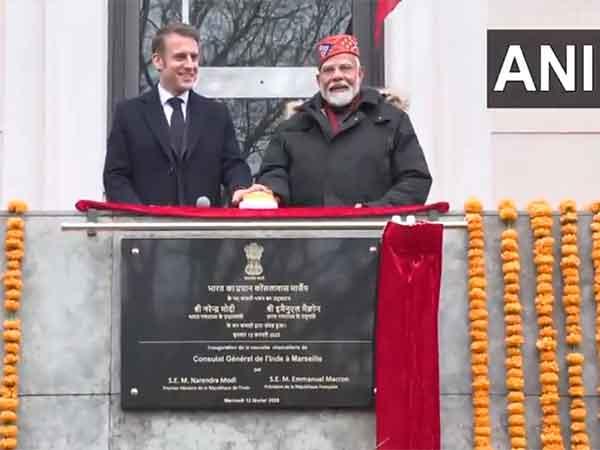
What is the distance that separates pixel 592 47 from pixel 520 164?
0.82 metres

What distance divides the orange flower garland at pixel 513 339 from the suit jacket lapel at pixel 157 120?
1574mm

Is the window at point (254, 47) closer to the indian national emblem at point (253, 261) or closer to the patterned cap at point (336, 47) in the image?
the patterned cap at point (336, 47)

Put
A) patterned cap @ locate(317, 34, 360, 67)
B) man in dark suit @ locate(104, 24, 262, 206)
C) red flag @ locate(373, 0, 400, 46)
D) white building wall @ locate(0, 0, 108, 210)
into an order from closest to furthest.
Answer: patterned cap @ locate(317, 34, 360, 67)
man in dark suit @ locate(104, 24, 262, 206)
red flag @ locate(373, 0, 400, 46)
white building wall @ locate(0, 0, 108, 210)

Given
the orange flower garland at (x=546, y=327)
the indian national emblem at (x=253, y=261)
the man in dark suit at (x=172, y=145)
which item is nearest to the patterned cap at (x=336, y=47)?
the man in dark suit at (x=172, y=145)

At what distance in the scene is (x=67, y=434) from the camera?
7652 millimetres

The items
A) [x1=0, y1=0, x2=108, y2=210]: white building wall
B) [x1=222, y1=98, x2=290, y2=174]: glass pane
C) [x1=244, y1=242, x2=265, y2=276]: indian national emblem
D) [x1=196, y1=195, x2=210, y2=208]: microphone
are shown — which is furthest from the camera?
[x1=222, y1=98, x2=290, y2=174]: glass pane

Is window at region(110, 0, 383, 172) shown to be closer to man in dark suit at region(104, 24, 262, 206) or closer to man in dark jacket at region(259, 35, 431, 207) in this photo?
man in dark suit at region(104, 24, 262, 206)

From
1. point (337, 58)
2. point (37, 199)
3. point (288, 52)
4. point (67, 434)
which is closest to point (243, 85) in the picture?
point (288, 52)

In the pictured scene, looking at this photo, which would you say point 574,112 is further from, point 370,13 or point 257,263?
point 257,263

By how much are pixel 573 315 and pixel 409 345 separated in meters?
0.74

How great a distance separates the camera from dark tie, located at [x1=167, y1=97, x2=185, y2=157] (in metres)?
8.11

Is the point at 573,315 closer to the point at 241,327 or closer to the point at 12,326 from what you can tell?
the point at 241,327

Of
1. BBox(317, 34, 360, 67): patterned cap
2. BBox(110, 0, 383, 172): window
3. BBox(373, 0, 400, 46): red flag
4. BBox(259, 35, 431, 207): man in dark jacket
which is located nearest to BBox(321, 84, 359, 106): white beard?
BBox(259, 35, 431, 207): man in dark jacket

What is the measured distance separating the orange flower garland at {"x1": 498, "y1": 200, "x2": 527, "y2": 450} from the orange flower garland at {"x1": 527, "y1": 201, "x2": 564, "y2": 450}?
0.09m
